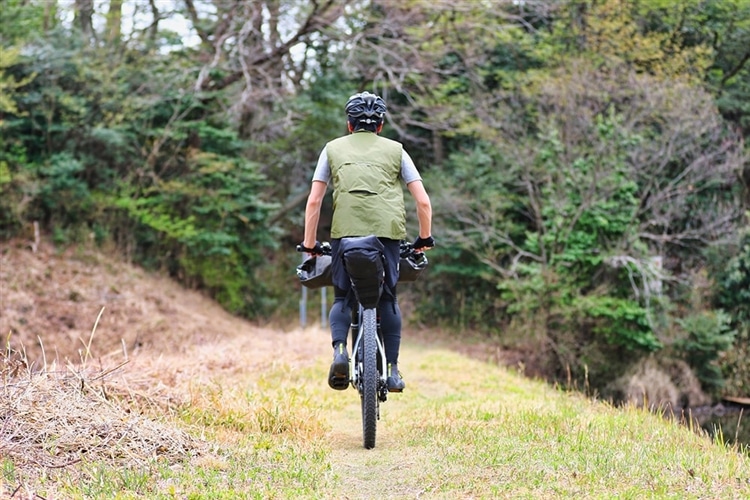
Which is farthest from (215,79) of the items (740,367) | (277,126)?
(740,367)

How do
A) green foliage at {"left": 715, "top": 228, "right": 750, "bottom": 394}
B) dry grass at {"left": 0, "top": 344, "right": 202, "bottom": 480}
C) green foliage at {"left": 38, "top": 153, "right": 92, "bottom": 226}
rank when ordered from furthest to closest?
1. green foliage at {"left": 38, "top": 153, "right": 92, "bottom": 226}
2. green foliage at {"left": 715, "top": 228, "right": 750, "bottom": 394}
3. dry grass at {"left": 0, "top": 344, "right": 202, "bottom": 480}

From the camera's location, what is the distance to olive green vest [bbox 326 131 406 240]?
4199 mm

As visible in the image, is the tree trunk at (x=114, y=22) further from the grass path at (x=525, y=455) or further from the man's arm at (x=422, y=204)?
the man's arm at (x=422, y=204)

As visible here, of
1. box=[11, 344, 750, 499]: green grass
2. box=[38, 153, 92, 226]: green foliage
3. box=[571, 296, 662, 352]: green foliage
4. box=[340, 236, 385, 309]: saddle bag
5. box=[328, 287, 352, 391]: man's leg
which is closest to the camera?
box=[11, 344, 750, 499]: green grass

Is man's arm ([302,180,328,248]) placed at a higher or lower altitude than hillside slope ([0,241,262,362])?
higher

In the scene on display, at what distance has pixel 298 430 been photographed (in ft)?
14.8

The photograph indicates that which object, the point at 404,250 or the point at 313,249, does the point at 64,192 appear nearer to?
the point at 313,249

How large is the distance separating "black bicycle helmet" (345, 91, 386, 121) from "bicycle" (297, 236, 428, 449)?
0.78 m

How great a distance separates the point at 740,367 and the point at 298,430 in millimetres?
12025

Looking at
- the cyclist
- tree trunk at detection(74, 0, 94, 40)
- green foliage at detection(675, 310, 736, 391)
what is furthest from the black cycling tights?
tree trunk at detection(74, 0, 94, 40)

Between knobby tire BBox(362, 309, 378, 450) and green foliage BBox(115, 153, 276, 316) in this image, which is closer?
knobby tire BBox(362, 309, 378, 450)

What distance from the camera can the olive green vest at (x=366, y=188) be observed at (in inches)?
165

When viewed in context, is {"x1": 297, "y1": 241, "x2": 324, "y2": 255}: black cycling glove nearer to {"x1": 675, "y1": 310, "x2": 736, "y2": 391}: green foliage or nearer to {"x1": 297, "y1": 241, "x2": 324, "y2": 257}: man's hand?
{"x1": 297, "y1": 241, "x2": 324, "y2": 257}: man's hand

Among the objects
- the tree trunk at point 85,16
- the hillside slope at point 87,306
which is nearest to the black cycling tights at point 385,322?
the hillside slope at point 87,306
